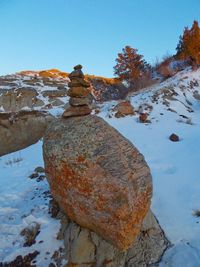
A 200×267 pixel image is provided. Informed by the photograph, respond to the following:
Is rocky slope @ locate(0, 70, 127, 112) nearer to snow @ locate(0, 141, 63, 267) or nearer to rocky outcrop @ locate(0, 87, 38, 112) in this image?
rocky outcrop @ locate(0, 87, 38, 112)

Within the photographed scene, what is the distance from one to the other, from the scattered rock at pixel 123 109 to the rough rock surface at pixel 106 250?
9.08 meters

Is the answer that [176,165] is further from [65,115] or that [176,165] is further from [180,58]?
[180,58]

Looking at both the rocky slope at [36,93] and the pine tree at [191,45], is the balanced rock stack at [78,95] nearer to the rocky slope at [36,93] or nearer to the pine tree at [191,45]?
the rocky slope at [36,93]

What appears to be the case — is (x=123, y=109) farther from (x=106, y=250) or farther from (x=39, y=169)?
(x=106, y=250)

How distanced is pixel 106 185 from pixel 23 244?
1.94m

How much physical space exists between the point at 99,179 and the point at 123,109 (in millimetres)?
9923

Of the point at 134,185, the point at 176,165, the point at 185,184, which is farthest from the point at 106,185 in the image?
the point at 176,165

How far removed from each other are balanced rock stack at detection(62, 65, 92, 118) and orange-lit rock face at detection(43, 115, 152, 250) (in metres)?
0.38

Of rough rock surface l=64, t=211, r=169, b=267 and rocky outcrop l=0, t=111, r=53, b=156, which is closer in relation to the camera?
rough rock surface l=64, t=211, r=169, b=267

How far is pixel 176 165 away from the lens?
8664 millimetres

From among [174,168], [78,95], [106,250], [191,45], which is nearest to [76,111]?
[78,95]

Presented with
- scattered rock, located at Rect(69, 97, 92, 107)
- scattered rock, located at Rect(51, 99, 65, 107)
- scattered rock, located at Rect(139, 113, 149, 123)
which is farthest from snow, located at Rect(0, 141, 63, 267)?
scattered rock, located at Rect(51, 99, 65, 107)

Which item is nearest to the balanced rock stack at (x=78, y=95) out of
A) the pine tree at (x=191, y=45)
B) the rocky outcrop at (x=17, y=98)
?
the rocky outcrop at (x=17, y=98)

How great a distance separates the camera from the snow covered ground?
5266 millimetres
